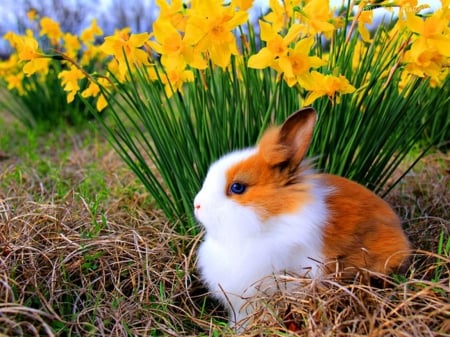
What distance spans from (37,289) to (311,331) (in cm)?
82

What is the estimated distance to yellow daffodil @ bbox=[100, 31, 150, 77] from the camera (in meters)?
1.84

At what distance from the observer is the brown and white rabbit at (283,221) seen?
5.06 feet

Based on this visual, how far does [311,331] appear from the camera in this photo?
140 cm

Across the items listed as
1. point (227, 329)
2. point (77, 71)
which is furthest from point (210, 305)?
point (77, 71)

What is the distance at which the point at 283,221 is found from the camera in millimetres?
1542

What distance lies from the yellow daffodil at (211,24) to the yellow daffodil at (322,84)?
288 mm

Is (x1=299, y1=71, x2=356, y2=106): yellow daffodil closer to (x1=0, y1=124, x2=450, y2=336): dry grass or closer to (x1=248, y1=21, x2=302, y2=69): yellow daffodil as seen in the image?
(x1=248, y1=21, x2=302, y2=69): yellow daffodil

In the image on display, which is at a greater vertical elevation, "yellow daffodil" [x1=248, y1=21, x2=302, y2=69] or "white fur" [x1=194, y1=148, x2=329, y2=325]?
"yellow daffodil" [x1=248, y1=21, x2=302, y2=69]

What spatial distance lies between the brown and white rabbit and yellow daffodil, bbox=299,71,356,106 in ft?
0.69

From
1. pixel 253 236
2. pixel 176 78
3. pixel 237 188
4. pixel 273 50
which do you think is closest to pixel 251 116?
pixel 176 78

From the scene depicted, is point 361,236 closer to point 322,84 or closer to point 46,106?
point 322,84

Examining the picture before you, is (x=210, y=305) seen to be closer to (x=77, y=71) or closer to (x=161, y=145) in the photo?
(x=161, y=145)

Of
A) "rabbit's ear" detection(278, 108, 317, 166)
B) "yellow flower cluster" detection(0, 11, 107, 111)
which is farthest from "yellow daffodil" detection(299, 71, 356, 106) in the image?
"yellow flower cluster" detection(0, 11, 107, 111)

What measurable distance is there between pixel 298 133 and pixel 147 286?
0.76 m
